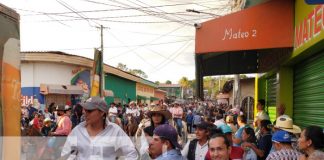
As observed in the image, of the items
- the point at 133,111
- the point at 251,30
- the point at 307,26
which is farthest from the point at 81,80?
the point at 307,26

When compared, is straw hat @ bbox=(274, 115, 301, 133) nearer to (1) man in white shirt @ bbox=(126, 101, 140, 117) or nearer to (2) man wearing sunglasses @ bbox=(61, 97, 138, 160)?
(2) man wearing sunglasses @ bbox=(61, 97, 138, 160)

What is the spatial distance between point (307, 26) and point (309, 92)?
1.69 meters

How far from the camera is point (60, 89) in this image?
28719 millimetres

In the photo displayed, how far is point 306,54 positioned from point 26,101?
23.5 m

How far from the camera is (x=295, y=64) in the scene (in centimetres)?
963

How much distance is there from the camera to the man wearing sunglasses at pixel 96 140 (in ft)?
15.0

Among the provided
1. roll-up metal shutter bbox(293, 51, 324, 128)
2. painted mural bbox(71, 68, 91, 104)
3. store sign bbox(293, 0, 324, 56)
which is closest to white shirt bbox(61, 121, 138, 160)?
store sign bbox(293, 0, 324, 56)

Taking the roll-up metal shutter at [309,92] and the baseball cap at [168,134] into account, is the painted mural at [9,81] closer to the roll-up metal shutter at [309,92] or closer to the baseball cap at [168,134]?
the baseball cap at [168,134]

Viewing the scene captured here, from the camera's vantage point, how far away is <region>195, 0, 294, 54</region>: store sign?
8180 millimetres

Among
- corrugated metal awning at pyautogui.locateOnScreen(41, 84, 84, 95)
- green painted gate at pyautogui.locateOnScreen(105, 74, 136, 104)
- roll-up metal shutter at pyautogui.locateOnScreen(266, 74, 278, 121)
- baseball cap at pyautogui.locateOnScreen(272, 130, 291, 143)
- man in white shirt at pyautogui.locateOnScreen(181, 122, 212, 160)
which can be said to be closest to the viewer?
baseball cap at pyautogui.locateOnScreen(272, 130, 291, 143)

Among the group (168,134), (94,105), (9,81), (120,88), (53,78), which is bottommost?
(168,134)

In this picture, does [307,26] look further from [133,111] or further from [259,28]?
[133,111]

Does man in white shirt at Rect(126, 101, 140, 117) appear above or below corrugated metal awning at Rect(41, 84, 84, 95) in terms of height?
Result: below

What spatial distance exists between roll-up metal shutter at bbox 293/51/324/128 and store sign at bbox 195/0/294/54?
698mm
